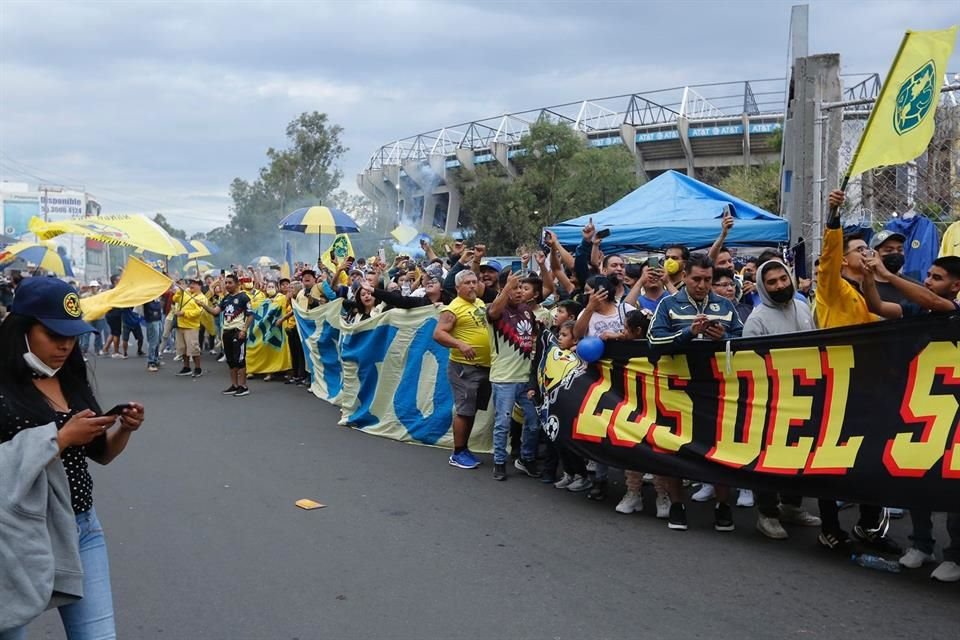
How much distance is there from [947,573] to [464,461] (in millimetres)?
4107

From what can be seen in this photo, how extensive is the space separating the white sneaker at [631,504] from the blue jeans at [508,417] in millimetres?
1355

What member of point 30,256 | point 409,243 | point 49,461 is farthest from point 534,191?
point 49,461

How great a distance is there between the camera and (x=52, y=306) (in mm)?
2660

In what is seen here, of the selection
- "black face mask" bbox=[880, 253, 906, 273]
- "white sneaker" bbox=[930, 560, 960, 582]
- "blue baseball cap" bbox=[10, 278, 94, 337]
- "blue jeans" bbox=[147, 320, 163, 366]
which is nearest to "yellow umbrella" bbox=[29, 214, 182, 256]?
"blue jeans" bbox=[147, 320, 163, 366]

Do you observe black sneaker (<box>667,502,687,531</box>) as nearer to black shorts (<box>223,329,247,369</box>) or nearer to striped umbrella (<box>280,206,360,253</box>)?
black shorts (<box>223,329,247,369</box>)

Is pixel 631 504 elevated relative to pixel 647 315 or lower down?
lower down

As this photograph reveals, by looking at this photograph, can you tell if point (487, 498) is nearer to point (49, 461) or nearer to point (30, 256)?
point (49, 461)

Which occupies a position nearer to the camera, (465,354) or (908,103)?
(908,103)

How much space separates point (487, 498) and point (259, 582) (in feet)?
7.45

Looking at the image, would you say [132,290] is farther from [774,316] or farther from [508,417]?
[508,417]

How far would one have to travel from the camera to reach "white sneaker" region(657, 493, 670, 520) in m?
5.93

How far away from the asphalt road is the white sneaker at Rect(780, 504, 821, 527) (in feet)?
0.54

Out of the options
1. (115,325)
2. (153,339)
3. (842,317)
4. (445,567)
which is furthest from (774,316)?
(115,325)

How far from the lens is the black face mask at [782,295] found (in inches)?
209
